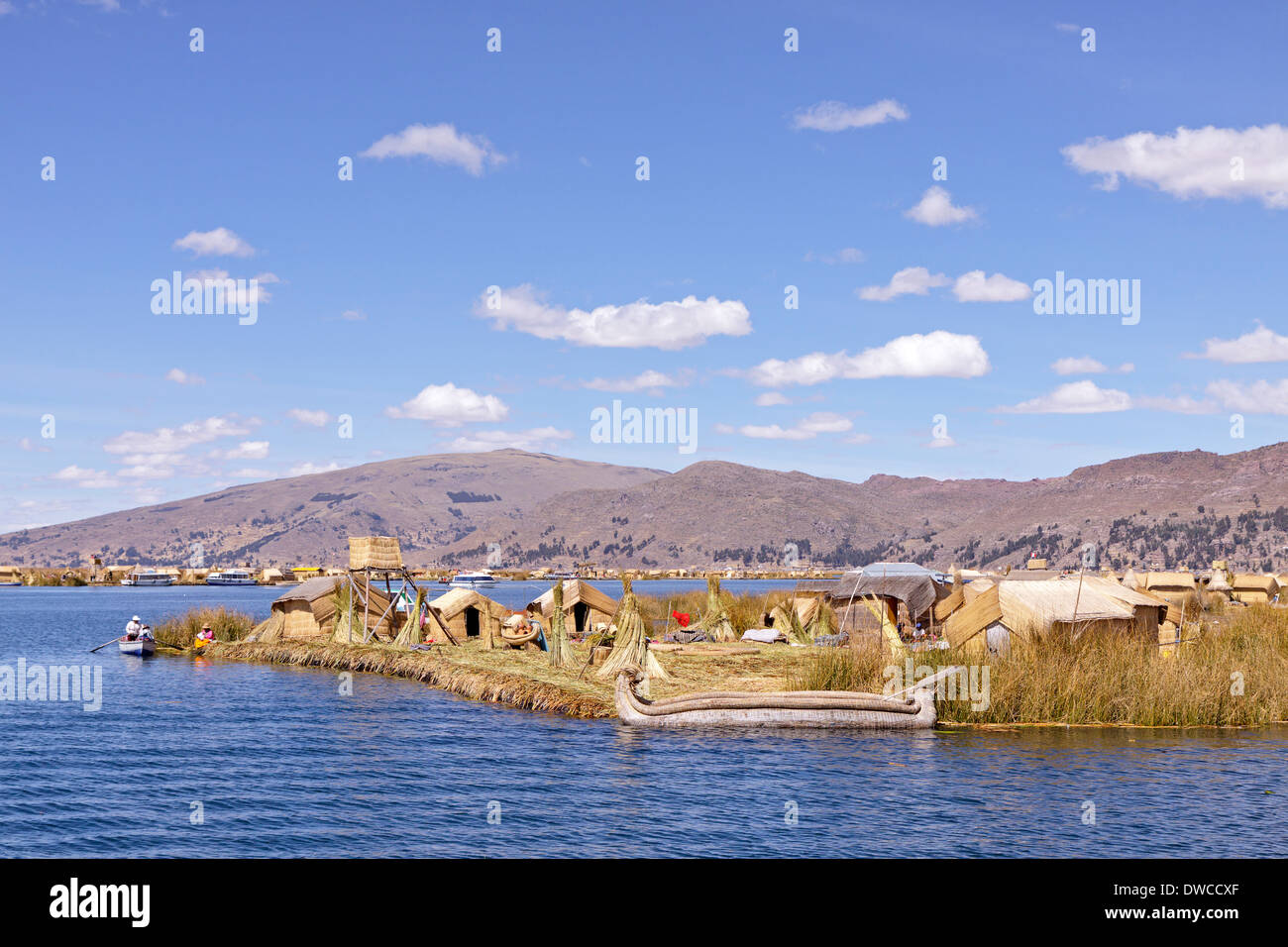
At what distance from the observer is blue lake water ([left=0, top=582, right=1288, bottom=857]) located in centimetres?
1680

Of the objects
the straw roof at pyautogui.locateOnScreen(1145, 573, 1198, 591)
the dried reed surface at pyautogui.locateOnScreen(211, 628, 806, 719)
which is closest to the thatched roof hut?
the dried reed surface at pyautogui.locateOnScreen(211, 628, 806, 719)

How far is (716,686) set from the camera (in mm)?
31328

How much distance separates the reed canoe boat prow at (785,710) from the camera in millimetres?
25734

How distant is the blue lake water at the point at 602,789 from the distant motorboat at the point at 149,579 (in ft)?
583

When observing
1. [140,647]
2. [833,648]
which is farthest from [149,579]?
[833,648]

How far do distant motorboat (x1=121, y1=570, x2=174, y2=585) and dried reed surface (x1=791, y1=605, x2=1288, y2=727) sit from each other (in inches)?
7477

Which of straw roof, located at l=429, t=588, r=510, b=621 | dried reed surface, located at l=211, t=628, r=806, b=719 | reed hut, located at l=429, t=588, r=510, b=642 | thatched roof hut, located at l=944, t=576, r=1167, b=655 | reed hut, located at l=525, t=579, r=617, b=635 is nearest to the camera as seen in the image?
dried reed surface, located at l=211, t=628, r=806, b=719

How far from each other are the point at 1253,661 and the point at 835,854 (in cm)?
1822

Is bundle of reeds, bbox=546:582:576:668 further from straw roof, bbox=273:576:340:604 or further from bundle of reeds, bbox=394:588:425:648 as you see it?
straw roof, bbox=273:576:340:604

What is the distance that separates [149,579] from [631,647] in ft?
612

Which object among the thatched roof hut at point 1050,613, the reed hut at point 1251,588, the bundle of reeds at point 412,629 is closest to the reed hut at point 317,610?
the bundle of reeds at point 412,629

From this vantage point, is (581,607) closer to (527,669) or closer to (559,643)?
(559,643)
